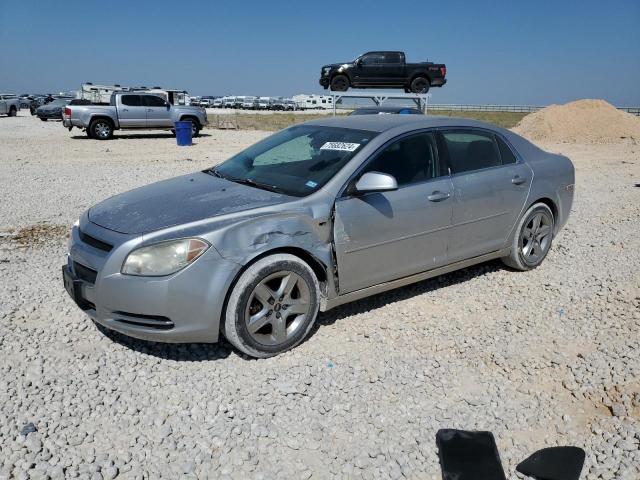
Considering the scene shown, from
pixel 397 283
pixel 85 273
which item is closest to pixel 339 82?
pixel 397 283

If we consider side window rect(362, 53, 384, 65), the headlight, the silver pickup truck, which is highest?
side window rect(362, 53, 384, 65)

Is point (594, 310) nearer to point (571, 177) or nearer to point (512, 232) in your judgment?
point (512, 232)

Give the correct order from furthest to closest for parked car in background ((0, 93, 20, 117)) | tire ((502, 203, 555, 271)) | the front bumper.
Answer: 1. parked car in background ((0, 93, 20, 117))
2. tire ((502, 203, 555, 271))
3. the front bumper

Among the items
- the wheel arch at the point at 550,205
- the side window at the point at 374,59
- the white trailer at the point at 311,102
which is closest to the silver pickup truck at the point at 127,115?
the side window at the point at 374,59

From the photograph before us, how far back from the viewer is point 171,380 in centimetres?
344

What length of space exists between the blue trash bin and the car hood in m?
14.4

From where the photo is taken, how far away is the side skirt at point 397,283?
3963mm

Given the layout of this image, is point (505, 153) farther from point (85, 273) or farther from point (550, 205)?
point (85, 273)

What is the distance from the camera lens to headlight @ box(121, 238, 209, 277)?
3.33 meters

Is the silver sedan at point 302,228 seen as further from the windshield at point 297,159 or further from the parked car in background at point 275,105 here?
the parked car in background at point 275,105

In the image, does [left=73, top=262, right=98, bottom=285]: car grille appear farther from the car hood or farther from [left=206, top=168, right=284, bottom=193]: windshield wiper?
[left=206, top=168, right=284, bottom=193]: windshield wiper

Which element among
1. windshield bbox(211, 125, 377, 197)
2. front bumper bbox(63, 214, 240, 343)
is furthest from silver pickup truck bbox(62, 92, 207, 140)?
front bumper bbox(63, 214, 240, 343)

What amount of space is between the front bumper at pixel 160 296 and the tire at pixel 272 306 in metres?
0.11

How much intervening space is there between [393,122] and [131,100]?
1906 cm
